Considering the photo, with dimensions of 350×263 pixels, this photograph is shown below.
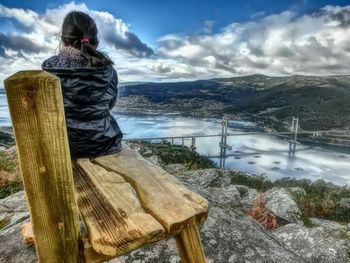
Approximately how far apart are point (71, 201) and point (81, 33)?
1480 mm

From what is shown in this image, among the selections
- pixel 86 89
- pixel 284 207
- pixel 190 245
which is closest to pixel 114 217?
pixel 190 245

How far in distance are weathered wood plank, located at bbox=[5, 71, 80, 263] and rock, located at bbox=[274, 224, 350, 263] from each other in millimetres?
2999

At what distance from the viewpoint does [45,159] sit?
112 centimetres

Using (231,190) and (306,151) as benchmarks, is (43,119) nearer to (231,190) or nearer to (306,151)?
(231,190)

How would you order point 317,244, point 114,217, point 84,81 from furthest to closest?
1. point 317,244
2. point 84,81
3. point 114,217

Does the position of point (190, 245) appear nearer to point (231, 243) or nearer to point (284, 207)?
point (231, 243)

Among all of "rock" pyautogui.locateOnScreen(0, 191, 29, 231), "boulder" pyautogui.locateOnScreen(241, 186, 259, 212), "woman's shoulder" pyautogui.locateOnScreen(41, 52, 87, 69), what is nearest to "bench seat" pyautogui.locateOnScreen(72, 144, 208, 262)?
"woman's shoulder" pyautogui.locateOnScreen(41, 52, 87, 69)

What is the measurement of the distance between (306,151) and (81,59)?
236 feet

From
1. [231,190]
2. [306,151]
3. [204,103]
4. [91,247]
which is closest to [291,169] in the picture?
[306,151]

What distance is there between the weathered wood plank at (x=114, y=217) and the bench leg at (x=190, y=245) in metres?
0.17

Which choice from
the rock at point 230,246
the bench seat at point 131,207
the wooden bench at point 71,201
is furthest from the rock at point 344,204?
the wooden bench at point 71,201

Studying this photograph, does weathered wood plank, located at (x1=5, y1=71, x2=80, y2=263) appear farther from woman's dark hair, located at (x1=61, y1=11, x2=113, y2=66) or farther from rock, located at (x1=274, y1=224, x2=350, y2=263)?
rock, located at (x1=274, y1=224, x2=350, y2=263)

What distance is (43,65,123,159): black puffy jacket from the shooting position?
6.73 ft

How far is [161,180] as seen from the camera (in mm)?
1788
